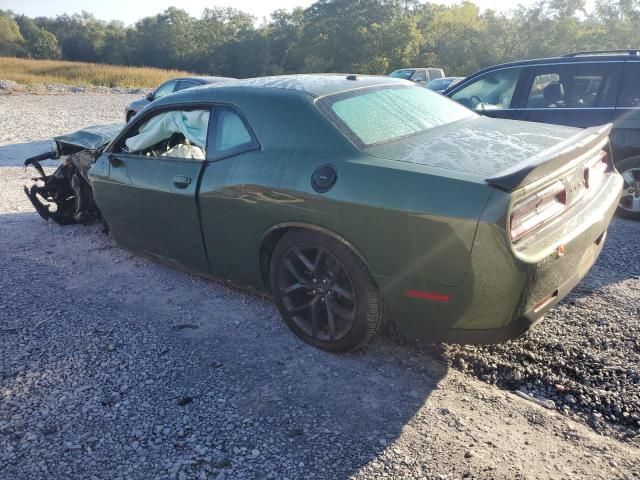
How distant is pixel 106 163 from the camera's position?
4410mm

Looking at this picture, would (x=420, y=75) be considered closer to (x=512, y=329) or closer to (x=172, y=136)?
(x=172, y=136)

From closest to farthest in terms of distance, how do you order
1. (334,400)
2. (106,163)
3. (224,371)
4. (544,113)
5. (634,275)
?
(334,400) < (224,371) < (634,275) < (106,163) < (544,113)

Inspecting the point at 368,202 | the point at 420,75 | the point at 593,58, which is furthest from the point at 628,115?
the point at 420,75

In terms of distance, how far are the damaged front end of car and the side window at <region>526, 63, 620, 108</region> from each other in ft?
16.1

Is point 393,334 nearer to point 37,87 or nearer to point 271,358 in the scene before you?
point 271,358

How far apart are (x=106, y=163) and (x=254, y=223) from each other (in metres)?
1.96

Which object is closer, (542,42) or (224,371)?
(224,371)

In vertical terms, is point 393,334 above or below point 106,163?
below

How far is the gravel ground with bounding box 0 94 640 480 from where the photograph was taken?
90.8 inches

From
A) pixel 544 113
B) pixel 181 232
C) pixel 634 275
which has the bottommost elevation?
pixel 634 275

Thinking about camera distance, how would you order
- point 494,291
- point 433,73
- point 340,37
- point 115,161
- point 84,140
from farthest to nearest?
point 340,37
point 433,73
point 84,140
point 115,161
point 494,291

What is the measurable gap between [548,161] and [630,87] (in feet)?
12.5

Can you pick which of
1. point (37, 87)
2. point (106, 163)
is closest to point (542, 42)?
→ point (37, 87)

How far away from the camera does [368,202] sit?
2635 mm
